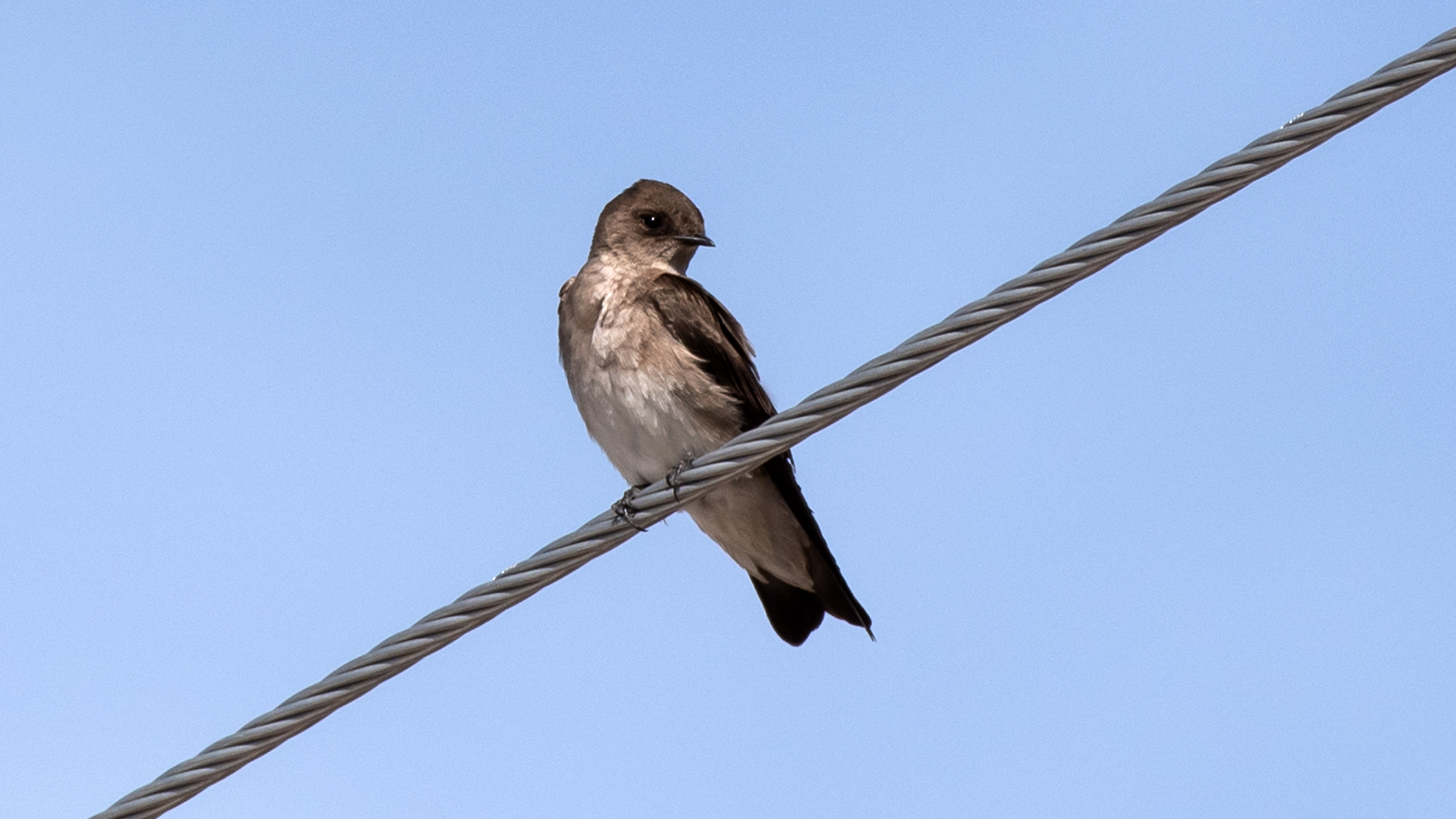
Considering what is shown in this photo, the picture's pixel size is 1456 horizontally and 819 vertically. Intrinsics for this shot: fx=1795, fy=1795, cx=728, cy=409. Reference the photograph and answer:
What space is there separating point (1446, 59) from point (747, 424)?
3810 millimetres

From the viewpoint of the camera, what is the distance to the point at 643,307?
24.5 ft

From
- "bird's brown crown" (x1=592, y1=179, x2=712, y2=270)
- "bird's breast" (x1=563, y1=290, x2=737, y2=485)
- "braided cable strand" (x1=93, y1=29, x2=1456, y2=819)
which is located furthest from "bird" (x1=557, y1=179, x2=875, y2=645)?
"braided cable strand" (x1=93, y1=29, x2=1456, y2=819)

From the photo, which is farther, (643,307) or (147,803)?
(643,307)

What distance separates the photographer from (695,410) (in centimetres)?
723

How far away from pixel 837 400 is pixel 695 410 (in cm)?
273

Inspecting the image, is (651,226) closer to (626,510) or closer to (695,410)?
(695,410)

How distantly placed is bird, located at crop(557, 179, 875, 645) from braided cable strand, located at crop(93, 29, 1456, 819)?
2203 millimetres

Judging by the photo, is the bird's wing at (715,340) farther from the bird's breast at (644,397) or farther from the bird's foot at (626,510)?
the bird's foot at (626,510)

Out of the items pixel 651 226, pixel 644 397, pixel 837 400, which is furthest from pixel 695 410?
pixel 837 400

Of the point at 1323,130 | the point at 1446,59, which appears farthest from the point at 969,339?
the point at 1446,59

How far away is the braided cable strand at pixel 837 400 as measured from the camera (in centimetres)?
407

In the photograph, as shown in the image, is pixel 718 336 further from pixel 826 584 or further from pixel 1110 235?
pixel 1110 235

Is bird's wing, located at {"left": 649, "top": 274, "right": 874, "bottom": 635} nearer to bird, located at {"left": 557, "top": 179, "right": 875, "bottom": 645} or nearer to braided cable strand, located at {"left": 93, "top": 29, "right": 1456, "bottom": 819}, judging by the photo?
bird, located at {"left": 557, "top": 179, "right": 875, "bottom": 645}

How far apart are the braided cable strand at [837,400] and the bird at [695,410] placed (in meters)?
2.20
